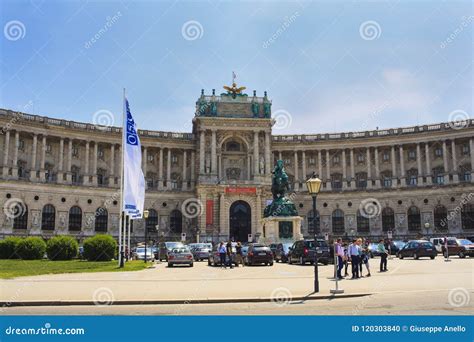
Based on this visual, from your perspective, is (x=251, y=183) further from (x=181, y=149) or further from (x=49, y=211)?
(x=49, y=211)

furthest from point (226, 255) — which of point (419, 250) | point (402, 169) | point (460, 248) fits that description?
point (402, 169)

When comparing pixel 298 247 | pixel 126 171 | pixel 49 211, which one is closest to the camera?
pixel 126 171

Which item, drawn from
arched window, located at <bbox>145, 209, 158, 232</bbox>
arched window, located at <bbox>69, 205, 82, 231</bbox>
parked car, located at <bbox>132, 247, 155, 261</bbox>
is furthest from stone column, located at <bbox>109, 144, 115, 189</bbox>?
parked car, located at <bbox>132, 247, 155, 261</bbox>

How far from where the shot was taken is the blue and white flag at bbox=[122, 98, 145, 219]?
32875mm

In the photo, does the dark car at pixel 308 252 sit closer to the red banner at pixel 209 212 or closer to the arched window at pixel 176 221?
the red banner at pixel 209 212

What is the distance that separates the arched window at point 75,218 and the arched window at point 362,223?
142ft

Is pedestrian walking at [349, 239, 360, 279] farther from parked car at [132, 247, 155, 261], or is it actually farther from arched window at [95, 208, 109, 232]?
arched window at [95, 208, 109, 232]

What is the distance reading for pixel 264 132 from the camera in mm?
79312

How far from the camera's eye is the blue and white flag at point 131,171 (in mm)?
32875

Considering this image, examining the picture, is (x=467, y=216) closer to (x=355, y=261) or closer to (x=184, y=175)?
(x=184, y=175)

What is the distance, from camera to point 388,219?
77000mm

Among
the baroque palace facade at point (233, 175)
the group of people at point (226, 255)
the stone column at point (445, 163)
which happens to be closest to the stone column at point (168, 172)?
the baroque palace facade at point (233, 175)
